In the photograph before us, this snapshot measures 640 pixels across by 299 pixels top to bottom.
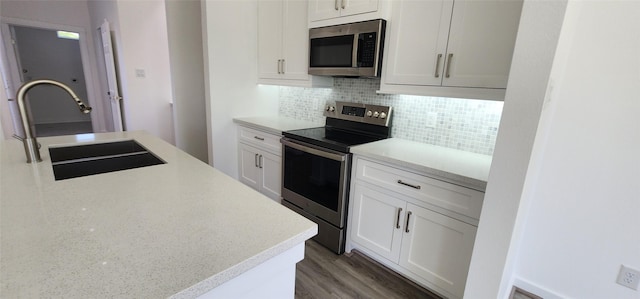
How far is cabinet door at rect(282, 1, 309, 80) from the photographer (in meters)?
2.40

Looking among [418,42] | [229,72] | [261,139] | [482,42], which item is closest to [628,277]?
[482,42]

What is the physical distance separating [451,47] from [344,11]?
82cm

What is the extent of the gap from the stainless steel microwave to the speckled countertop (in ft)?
4.29

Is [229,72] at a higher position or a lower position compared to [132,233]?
higher

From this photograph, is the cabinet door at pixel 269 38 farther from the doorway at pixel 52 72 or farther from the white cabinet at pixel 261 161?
the doorway at pixel 52 72

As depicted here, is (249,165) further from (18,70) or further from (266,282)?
(18,70)

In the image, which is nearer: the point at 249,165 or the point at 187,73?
the point at 249,165

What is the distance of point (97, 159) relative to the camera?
4.66ft

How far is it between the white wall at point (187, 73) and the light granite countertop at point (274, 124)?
2.67ft

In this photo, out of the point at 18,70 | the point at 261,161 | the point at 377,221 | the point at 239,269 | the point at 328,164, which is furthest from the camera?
the point at 18,70

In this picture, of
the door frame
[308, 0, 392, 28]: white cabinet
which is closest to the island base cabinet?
[308, 0, 392, 28]: white cabinet

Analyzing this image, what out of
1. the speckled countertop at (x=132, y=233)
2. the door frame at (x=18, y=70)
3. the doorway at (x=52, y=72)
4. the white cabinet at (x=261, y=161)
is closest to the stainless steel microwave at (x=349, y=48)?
the white cabinet at (x=261, y=161)

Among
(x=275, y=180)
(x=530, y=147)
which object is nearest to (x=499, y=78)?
(x=530, y=147)

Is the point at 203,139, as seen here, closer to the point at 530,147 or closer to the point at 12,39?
the point at 530,147
